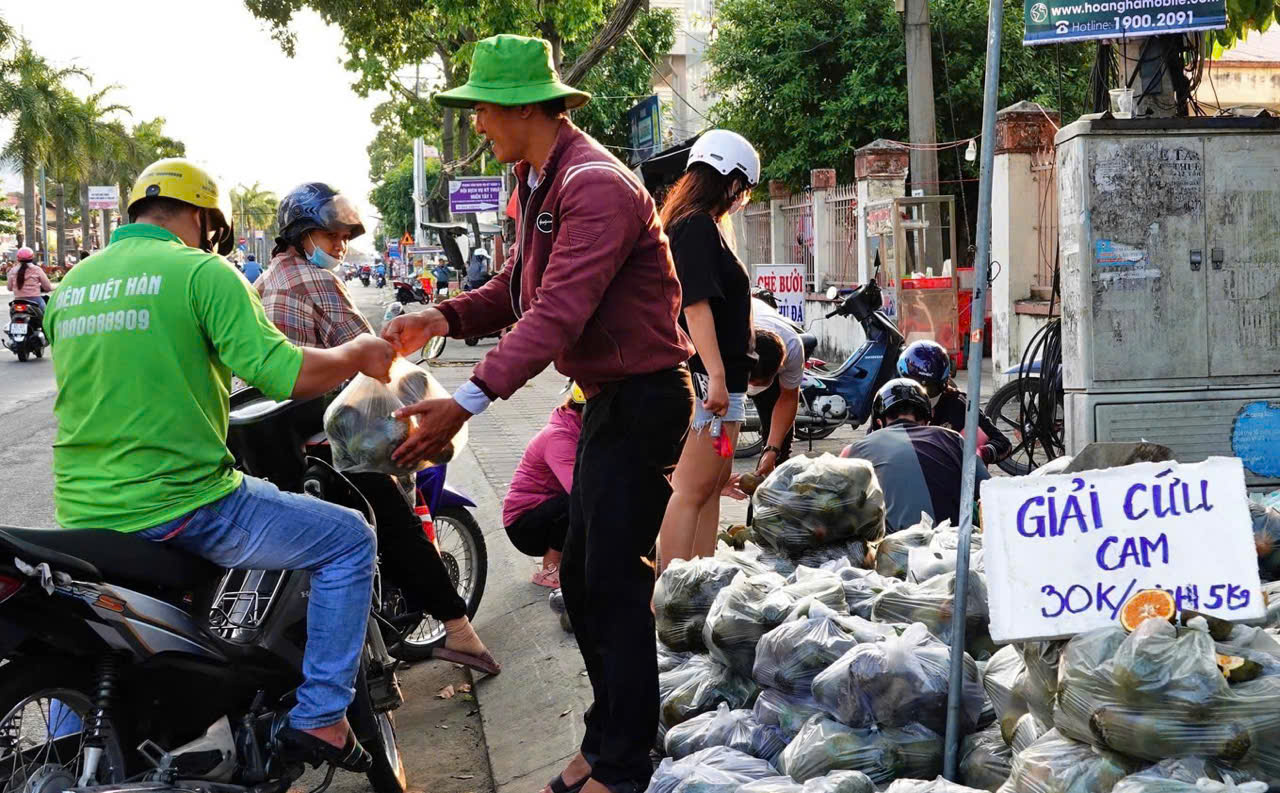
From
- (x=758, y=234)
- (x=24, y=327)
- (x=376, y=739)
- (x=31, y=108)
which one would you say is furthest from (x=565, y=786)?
(x=31, y=108)

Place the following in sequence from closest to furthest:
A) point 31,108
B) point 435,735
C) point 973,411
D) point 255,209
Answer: point 973,411
point 435,735
point 31,108
point 255,209

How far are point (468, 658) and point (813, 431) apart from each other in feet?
20.7

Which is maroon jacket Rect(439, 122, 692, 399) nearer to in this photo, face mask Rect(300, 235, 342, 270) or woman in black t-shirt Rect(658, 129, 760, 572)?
woman in black t-shirt Rect(658, 129, 760, 572)

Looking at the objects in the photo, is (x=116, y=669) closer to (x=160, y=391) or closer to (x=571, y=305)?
(x=160, y=391)

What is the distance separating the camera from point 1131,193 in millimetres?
6387

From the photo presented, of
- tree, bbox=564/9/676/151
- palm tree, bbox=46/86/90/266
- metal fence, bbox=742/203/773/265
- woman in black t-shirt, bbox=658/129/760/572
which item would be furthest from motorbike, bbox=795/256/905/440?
palm tree, bbox=46/86/90/266

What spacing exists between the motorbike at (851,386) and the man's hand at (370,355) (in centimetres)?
718

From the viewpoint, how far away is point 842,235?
1928 cm

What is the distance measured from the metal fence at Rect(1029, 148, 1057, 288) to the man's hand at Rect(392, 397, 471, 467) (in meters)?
11.2

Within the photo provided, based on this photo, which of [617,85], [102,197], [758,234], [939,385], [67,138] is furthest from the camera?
[102,197]

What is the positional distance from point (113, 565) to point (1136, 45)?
6.16 meters

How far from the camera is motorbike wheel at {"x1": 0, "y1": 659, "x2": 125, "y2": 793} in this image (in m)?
2.95

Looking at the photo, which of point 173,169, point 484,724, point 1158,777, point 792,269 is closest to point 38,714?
point 173,169

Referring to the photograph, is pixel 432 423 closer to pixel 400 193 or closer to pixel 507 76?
pixel 507 76
